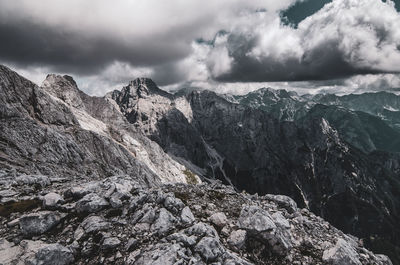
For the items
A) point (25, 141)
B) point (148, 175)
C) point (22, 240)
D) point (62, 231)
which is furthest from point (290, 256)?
point (148, 175)

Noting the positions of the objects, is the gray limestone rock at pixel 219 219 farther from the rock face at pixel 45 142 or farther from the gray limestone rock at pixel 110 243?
the rock face at pixel 45 142

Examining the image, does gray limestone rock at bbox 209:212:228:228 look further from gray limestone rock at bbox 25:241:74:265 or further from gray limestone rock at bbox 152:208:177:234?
gray limestone rock at bbox 25:241:74:265

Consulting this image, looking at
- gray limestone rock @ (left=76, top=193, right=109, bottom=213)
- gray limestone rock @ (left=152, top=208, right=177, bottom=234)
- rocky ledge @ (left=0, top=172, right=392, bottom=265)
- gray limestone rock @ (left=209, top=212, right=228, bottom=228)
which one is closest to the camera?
rocky ledge @ (left=0, top=172, right=392, bottom=265)

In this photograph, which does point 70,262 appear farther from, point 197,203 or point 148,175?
point 148,175

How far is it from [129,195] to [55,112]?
13565 centimetres

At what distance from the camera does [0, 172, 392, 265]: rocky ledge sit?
17094 millimetres

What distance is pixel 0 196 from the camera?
89.0 ft

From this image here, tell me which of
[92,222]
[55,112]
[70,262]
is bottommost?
[70,262]

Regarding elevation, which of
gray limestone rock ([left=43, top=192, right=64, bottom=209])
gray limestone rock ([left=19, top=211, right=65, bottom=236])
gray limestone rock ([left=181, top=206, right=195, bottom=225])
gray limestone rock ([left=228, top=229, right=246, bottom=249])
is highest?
gray limestone rock ([left=43, top=192, right=64, bottom=209])

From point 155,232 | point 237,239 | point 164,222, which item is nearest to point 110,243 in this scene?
point 155,232

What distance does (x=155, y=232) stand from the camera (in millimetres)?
19125

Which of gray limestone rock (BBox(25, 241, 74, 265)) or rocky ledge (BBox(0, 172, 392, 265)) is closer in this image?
gray limestone rock (BBox(25, 241, 74, 265))

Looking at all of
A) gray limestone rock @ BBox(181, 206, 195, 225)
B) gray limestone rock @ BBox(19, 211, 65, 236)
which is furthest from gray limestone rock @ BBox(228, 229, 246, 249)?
gray limestone rock @ BBox(19, 211, 65, 236)

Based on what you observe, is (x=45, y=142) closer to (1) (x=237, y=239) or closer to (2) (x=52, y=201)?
(2) (x=52, y=201)
